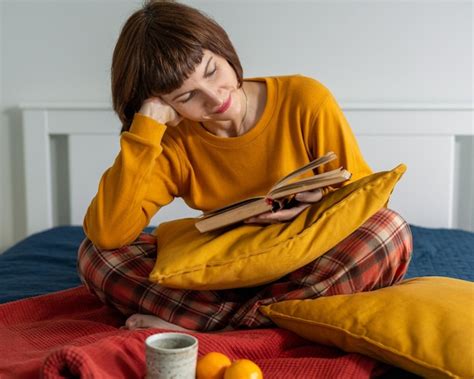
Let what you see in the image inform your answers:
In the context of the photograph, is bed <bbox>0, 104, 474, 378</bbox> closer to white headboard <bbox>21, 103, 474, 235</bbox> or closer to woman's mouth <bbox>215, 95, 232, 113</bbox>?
white headboard <bbox>21, 103, 474, 235</bbox>

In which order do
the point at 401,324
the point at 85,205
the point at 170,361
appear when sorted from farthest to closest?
the point at 85,205
the point at 401,324
the point at 170,361

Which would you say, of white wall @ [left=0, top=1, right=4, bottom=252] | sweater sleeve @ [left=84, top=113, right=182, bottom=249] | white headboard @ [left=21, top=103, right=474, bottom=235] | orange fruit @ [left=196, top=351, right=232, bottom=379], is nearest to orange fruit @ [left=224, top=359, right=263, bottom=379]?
orange fruit @ [left=196, top=351, right=232, bottom=379]

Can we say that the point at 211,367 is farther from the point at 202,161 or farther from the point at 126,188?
the point at 202,161

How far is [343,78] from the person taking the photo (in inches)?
85.3

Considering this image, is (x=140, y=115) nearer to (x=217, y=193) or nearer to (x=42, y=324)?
(x=217, y=193)

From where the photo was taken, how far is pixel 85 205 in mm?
2260

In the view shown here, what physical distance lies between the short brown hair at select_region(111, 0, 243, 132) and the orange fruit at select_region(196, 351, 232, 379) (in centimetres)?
51

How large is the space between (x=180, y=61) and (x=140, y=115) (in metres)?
0.15

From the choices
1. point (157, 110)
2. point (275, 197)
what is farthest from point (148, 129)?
point (275, 197)

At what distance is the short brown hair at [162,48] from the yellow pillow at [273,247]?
30 cm

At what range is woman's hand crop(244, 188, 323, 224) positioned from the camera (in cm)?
104

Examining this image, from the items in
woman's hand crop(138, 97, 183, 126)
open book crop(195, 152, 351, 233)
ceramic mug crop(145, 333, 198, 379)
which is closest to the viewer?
ceramic mug crop(145, 333, 198, 379)

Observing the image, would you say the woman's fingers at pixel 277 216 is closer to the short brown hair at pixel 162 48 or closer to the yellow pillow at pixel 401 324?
the yellow pillow at pixel 401 324

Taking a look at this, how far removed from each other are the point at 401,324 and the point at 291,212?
0.27 metres
